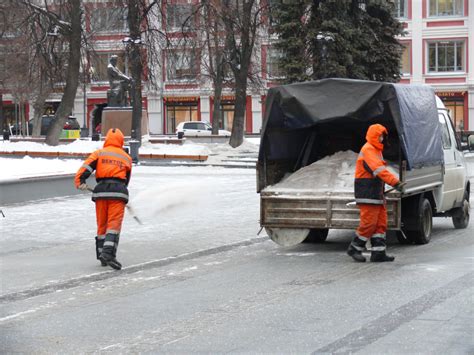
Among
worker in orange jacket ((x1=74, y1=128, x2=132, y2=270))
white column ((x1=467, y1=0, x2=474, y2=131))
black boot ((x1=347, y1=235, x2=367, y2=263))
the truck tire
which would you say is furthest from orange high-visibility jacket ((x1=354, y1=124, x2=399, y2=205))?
white column ((x1=467, y1=0, x2=474, y2=131))

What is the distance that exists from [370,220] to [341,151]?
3.22 meters

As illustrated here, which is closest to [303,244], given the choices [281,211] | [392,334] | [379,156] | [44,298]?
[281,211]

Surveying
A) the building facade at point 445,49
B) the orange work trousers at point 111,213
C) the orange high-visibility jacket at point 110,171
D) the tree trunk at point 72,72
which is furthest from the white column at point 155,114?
the orange work trousers at point 111,213

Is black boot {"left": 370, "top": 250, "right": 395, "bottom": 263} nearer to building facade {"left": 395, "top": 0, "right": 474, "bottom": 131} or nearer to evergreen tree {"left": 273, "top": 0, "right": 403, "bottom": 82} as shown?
evergreen tree {"left": 273, "top": 0, "right": 403, "bottom": 82}

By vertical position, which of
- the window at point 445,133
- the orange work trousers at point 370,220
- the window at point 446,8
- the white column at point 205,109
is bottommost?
the orange work trousers at point 370,220

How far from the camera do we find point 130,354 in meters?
7.55

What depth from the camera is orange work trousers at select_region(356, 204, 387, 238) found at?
12.5 metres

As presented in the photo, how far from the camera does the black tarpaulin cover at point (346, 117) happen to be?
14.0 metres

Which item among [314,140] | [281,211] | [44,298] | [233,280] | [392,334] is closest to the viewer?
[392,334]

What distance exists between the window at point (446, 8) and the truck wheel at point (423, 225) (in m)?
59.8

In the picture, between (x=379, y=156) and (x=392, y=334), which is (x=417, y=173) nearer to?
(x=379, y=156)

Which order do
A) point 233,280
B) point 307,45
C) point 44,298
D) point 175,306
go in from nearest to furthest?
1. point 175,306
2. point 44,298
3. point 233,280
4. point 307,45

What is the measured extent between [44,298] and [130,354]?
10.2 ft

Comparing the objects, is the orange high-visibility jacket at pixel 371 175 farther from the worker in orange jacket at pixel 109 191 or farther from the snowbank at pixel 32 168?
the snowbank at pixel 32 168
